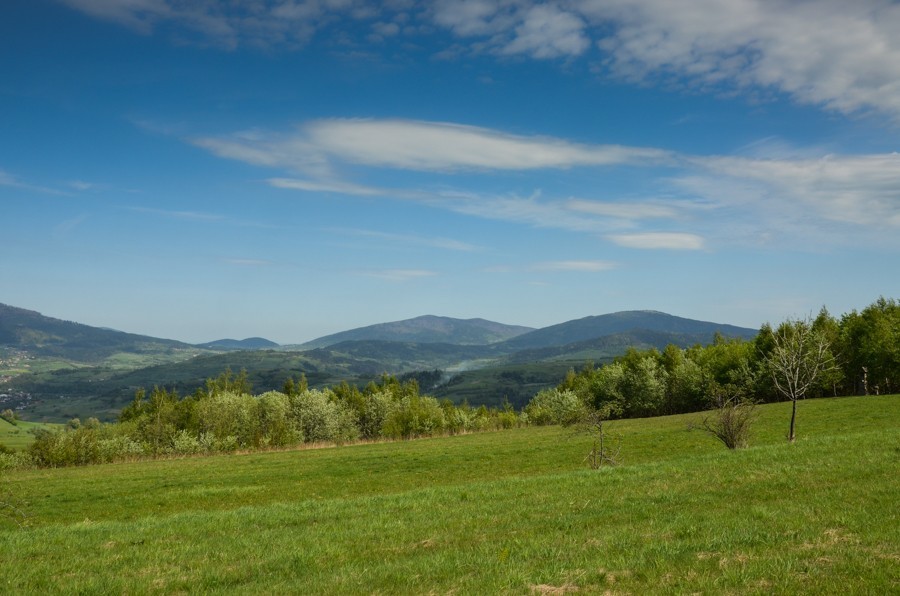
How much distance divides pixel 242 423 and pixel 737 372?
8714cm

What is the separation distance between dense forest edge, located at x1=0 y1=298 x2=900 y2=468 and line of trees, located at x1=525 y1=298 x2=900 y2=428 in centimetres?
17

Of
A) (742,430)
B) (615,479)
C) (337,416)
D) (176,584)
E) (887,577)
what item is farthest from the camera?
(337,416)

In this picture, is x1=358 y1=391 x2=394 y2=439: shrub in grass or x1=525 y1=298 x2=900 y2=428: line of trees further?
x1=358 y1=391 x2=394 y2=439: shrub in grass

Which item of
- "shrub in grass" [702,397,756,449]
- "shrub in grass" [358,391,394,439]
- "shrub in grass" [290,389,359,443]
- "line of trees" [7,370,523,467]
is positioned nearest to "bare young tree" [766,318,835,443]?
"shrub in grass" [702,397,756,449]

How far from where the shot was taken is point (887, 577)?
898cm

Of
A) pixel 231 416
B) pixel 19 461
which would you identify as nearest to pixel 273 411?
pixel 231 416

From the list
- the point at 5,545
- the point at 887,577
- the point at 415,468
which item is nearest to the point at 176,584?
the point at 5,545

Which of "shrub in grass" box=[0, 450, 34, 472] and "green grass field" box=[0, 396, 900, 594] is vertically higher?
"green grass field" box=[0, 396, 900, 594]

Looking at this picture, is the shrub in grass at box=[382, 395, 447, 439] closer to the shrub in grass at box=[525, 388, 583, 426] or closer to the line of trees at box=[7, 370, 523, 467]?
the line of trees at box=[7, 370, 523, 467]

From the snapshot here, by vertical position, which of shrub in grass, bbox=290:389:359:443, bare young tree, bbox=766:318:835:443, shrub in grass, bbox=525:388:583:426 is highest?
bare young tree, bbox=766:318:835:443

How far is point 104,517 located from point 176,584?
79.7 ft

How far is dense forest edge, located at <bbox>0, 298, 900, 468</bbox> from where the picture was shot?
248 feet

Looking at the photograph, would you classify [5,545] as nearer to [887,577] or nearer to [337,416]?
[887,577]

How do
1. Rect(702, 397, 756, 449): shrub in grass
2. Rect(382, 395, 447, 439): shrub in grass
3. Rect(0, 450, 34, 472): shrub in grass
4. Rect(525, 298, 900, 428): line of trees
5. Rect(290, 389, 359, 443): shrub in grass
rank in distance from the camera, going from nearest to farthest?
Rect(702, 397, 756, 449): shrub in grass → Rect(0, 450, 34, 472): shrub in grass → Rect(525, 298, 900, 428): line of trees → Rect(382, 395, 447, 439): shrub in grass → Rect(290, 389, 359, 443): shrub in grass
